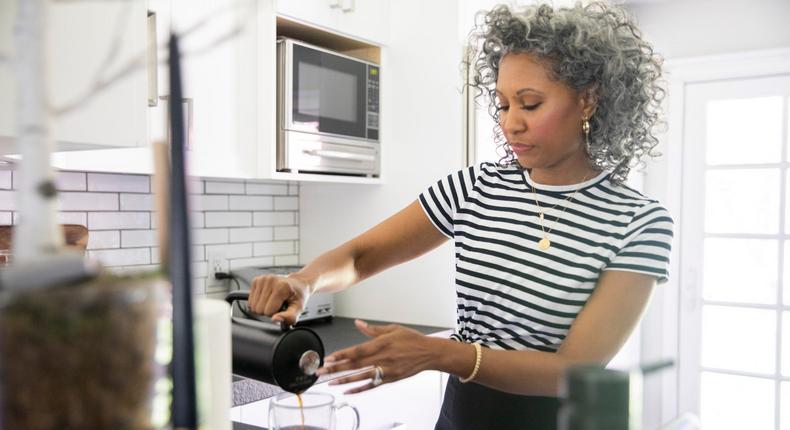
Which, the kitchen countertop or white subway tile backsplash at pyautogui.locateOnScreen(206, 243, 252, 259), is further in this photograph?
white subway tile backsplash at pyautogui.locateOnScreen(206, 243, 252, 259)

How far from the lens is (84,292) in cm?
27

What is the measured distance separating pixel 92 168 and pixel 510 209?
3.87ft

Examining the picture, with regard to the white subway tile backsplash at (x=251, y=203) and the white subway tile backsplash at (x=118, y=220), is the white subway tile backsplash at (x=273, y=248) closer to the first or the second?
the white subway tile backsplash at (x=251, y=203)

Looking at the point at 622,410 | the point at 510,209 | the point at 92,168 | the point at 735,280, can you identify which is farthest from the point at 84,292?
the point at 735,280

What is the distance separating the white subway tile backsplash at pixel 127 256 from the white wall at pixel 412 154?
827 millimetres

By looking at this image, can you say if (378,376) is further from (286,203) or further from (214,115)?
(286,203)

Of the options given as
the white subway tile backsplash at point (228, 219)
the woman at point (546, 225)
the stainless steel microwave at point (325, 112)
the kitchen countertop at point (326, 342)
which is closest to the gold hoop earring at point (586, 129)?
the woman at point (546, 225)

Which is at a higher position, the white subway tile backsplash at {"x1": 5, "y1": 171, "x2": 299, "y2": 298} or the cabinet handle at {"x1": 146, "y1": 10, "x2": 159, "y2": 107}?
the cabinet handle at {"x1": 146, "y1": 10, "x2": 159, "y2": 107}

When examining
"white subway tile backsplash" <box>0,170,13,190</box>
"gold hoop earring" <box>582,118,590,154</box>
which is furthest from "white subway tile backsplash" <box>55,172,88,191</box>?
"gold hoop earring" <box>582,118,590,154</box>

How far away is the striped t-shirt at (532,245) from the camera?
4.28 ft

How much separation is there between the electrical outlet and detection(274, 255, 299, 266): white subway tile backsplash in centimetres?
30

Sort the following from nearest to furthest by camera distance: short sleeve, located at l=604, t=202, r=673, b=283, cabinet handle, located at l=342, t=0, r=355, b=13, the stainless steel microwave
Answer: short sleeve, located at l=604, t=202, r=673, b=283 < the stainless steel microwave < cabinet handle, located at l=342, t=0, r=355, b=13

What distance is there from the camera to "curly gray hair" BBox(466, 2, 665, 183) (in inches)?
52.3

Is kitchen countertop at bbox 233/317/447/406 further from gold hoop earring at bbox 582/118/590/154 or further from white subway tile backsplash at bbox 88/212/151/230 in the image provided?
gold hoop earring at bbox 582/118/590/154
